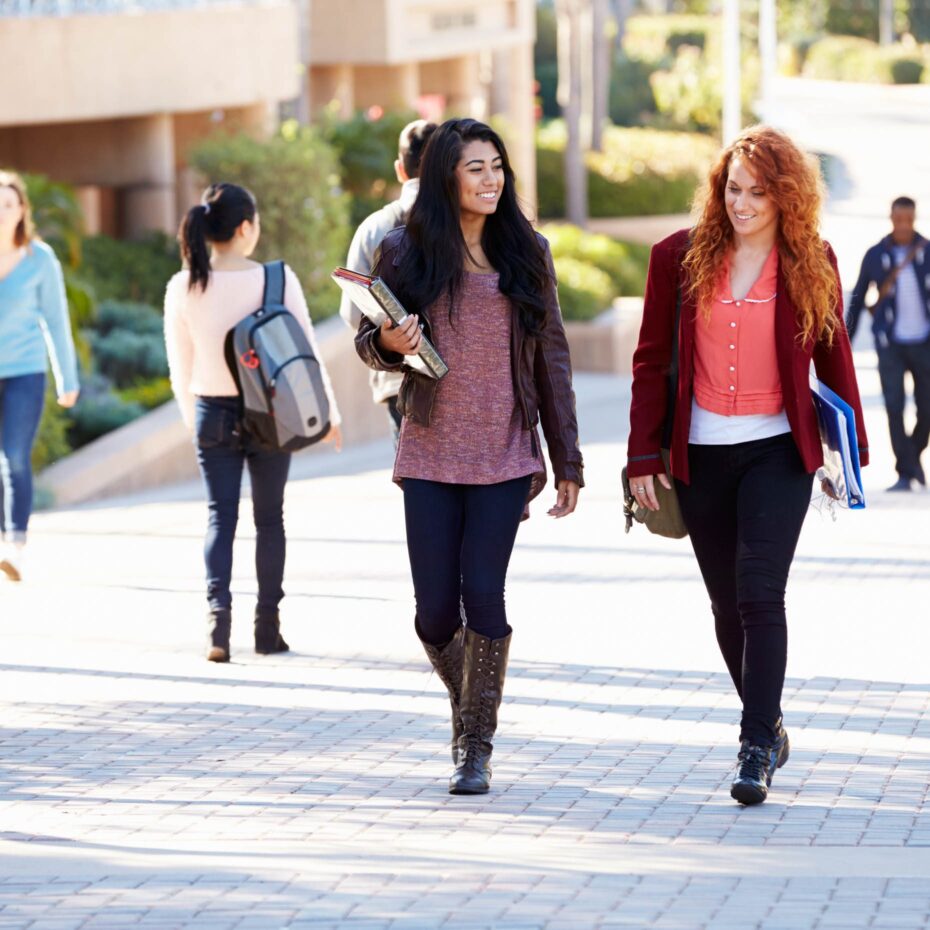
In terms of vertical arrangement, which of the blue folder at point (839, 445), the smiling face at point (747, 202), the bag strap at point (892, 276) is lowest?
the bag strap at point (892, 276)

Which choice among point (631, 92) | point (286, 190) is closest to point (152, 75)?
point (286, 190)

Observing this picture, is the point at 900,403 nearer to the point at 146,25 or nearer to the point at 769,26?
the point at 146,25

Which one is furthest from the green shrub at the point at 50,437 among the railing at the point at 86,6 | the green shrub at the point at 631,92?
the green shrub at the point at 631,92

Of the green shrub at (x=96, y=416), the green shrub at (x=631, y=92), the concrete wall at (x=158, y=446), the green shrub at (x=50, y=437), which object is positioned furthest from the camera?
the green shrub at (x=631, y=92)

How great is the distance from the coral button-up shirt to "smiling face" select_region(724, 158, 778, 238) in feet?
0.38

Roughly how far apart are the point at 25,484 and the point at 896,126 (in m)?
55.5

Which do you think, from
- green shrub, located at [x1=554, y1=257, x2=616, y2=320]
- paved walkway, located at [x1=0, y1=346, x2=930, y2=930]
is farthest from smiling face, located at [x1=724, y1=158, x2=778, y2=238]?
green shrub, located at [x1=554, y1=257, x2=616, y2=320]

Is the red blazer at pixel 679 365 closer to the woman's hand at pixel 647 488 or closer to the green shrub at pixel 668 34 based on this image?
the woman's hand at pixel 647 488

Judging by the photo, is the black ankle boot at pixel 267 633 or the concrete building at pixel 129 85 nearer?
the black ankle boot at pixel 267 633

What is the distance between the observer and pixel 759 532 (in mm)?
5664

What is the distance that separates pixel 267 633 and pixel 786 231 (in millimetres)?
3202

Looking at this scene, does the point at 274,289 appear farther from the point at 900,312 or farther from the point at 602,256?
the point at 602,256

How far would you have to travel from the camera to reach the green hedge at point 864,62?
255 feet

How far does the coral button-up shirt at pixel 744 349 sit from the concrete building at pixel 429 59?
19.6 m
